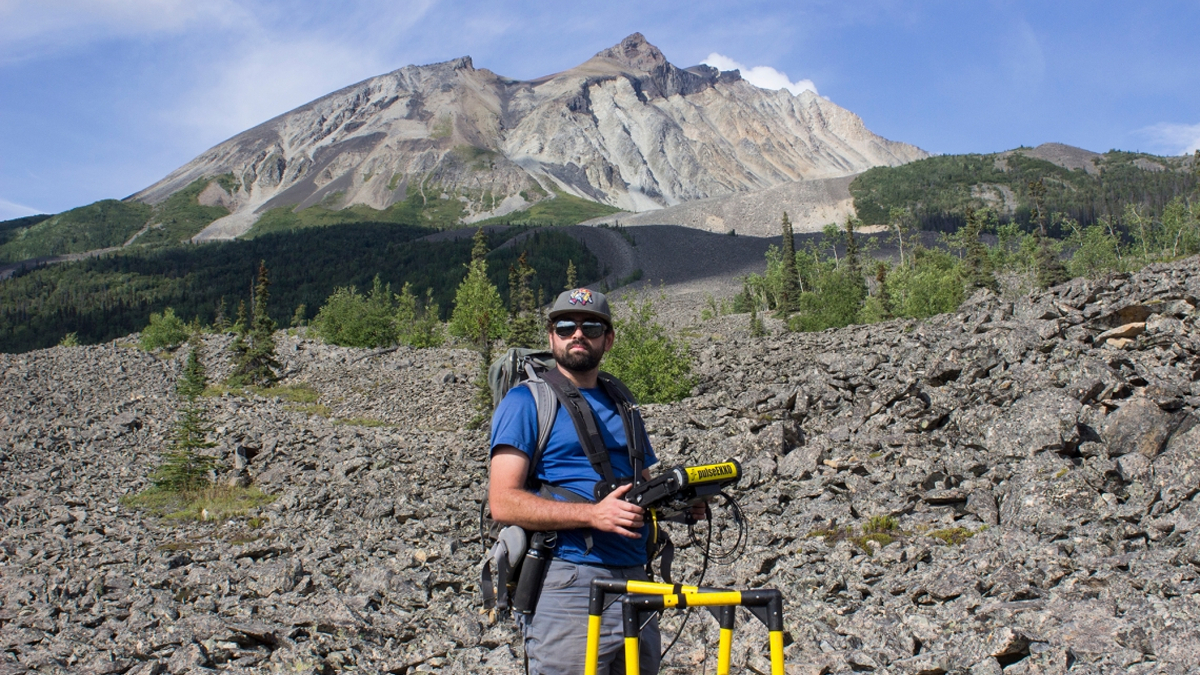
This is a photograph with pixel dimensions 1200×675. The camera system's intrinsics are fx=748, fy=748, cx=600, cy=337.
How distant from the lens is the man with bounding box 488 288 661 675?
12.1 ft

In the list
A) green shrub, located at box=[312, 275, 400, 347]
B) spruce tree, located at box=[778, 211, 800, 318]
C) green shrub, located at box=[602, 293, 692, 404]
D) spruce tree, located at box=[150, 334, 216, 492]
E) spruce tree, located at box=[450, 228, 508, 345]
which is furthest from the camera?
spruce tree, located at box=[778, 211, 800, 318]

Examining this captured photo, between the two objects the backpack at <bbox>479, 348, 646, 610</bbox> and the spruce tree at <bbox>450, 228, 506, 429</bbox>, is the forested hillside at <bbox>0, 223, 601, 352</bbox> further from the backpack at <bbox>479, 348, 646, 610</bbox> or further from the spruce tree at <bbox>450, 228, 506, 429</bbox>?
the backpack at <bbox>479, 348, 646, 610</bbox>

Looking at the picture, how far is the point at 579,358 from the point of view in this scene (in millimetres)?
4055

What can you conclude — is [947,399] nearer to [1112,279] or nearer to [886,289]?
[1112,279]

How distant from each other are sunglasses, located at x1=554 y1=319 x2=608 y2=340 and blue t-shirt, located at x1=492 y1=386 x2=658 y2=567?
0.33 m

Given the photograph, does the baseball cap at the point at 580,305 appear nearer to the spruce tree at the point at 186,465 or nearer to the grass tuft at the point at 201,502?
the grass tuft at the point at 201,502

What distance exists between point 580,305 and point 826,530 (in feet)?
29.5

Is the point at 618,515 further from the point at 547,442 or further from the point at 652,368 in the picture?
the point at 652,368

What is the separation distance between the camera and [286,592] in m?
11.0

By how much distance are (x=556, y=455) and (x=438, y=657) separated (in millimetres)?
5575

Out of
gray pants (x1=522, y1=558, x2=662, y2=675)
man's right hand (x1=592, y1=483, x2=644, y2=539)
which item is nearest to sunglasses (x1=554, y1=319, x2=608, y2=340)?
man's right hand (x1=592, y1=483, x2=644, y2=539)

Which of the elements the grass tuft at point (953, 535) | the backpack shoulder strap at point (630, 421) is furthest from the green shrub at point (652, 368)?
the backpack shoulder strap at point (630, 421)

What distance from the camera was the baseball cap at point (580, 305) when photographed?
4.10m

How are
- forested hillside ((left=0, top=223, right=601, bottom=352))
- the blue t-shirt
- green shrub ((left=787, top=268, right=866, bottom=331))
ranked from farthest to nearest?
forested hillside ((left=0, top=223, right=601, bottom=352))
green shrub ((left=787, top=268, right=866, bottom=331))
the blue t-shirt
